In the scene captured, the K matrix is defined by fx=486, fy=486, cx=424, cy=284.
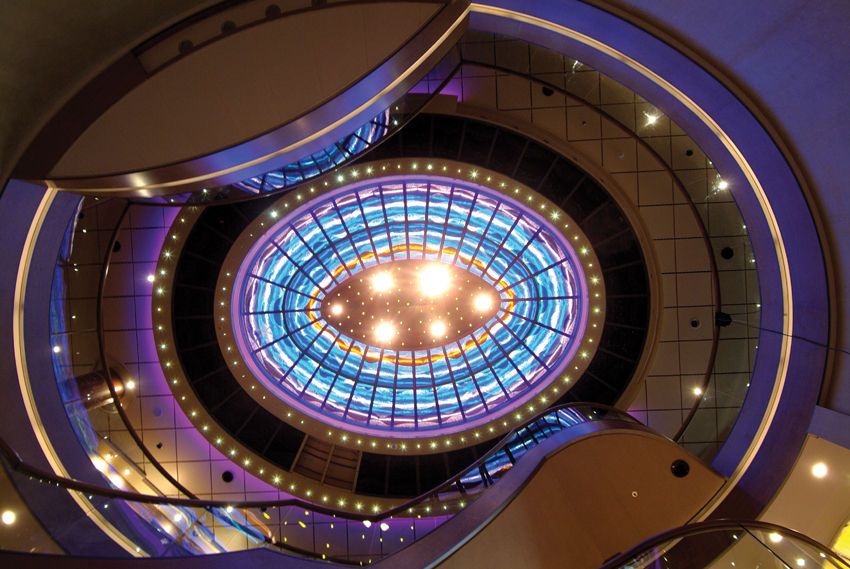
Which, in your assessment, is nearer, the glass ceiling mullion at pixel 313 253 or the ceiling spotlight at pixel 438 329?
the glass ceiling mullion at pixel 313 253

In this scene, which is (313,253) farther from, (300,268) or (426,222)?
(426,222)

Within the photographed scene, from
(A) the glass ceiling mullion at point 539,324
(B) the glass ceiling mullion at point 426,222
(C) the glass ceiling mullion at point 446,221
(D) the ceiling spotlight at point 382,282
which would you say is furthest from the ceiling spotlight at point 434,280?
(A) the glass ceiling mullion at point 539,324

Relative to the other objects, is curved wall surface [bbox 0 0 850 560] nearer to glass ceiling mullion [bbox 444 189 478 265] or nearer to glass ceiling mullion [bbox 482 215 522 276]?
glass ceiling mullion [bbox 444 189 478 265]

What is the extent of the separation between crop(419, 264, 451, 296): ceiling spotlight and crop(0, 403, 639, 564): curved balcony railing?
22.1ft

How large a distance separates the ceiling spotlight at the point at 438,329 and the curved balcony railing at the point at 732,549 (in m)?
11.0

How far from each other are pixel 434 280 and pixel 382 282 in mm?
1788

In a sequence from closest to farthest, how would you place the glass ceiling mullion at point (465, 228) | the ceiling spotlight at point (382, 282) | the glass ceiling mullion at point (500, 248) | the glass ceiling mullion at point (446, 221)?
the glass ceiling mullion at point (446, 221) < the glass ceiling mullion at point (465, 228) < the glass ceiling mullion at point (500, 248) < the ceiling spotlight at point (382, 282)

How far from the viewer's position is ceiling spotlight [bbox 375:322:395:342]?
659 inches

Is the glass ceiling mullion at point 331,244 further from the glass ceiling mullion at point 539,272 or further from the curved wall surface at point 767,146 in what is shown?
the curved wall surface at point 767,146

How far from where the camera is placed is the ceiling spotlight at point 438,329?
55.1 feet

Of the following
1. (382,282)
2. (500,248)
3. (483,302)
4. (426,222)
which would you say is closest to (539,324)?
(483,302)

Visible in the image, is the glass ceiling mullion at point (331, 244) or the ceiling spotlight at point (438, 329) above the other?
the glass ceiling mullion at point (331, 244)

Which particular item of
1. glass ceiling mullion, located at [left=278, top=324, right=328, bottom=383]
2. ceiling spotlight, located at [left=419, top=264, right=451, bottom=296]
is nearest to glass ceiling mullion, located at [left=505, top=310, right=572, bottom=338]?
ceiling spotlight, located at [left=419, top=264, right=451, bottom=296]

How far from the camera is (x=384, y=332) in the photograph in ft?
55.1
